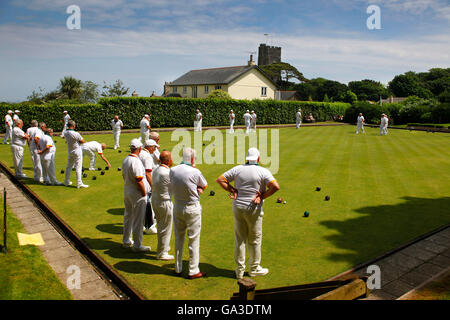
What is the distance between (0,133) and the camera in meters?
27.3

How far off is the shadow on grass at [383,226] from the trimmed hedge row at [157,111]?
23758mm

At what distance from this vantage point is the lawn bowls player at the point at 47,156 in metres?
11.6

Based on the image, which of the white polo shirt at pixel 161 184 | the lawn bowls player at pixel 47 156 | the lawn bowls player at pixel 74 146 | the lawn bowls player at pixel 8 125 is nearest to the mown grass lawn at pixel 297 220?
the lawn bowls player at pixel 47 156

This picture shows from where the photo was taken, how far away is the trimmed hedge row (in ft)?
95.1

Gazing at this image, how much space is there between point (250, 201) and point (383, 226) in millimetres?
4293

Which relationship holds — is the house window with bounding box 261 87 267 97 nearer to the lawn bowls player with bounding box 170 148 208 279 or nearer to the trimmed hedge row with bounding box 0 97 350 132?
the trimmed hedge row with bounding box 0 97 350 132

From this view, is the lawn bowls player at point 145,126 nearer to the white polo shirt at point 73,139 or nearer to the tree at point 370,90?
the white polo shirt at point 73,139

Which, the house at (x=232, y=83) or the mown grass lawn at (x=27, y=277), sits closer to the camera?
the mown grass lawn at (x=27, y=277)

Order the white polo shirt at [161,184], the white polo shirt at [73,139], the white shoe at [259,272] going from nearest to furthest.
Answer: the white shoe at [259,272], the white polo shirt at [161,184], the white polo shirt at [73,139]

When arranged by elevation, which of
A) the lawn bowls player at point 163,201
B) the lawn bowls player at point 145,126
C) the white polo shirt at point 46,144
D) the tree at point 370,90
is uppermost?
the tree at point 370,90

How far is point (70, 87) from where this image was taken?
4794 centimetres

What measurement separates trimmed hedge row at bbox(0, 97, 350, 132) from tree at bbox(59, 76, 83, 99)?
61.6 ft

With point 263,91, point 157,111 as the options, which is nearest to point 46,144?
point 157,111
